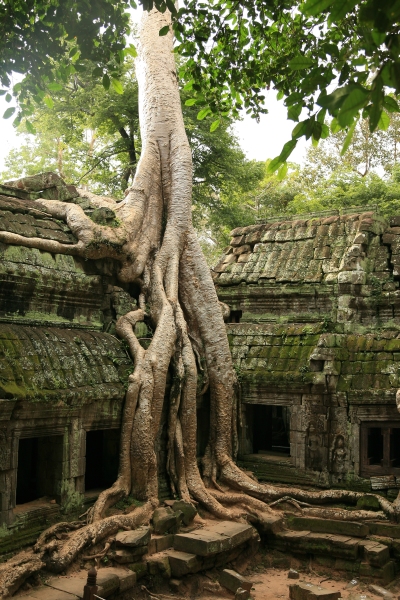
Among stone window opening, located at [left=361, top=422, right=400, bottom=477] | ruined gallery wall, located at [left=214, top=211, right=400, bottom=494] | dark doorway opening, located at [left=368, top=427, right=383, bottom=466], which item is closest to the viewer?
stone window opening, located at [left=361, top=422, right=400, bottom=477]

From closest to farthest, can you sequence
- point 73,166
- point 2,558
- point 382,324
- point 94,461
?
point 2,558
point 94,461
point 382,324
point 73,166

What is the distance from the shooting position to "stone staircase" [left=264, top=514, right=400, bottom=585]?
25.8ft

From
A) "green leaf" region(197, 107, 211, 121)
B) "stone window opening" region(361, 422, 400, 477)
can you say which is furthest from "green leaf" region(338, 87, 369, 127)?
"stone window opening" region(361, 422, 400, 477)

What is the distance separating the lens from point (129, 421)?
323 inches

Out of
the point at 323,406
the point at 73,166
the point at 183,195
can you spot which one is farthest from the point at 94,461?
the point at 73,166

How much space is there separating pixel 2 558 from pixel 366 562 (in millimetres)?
4497

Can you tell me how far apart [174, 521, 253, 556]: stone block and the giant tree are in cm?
54

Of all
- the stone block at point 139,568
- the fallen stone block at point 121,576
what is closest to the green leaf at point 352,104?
the fallen stone block at point 121,576

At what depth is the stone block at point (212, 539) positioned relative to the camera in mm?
7375

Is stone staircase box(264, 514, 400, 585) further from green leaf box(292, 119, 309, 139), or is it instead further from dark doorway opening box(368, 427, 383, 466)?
green leaf box(292, 119, 309, 139)

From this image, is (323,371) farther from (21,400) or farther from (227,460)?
(21,400)

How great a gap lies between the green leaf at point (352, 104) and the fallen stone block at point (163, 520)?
20.4ft

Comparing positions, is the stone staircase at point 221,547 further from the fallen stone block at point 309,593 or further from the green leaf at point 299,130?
the green leaf at point 299,130

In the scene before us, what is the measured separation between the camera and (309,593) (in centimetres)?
696
